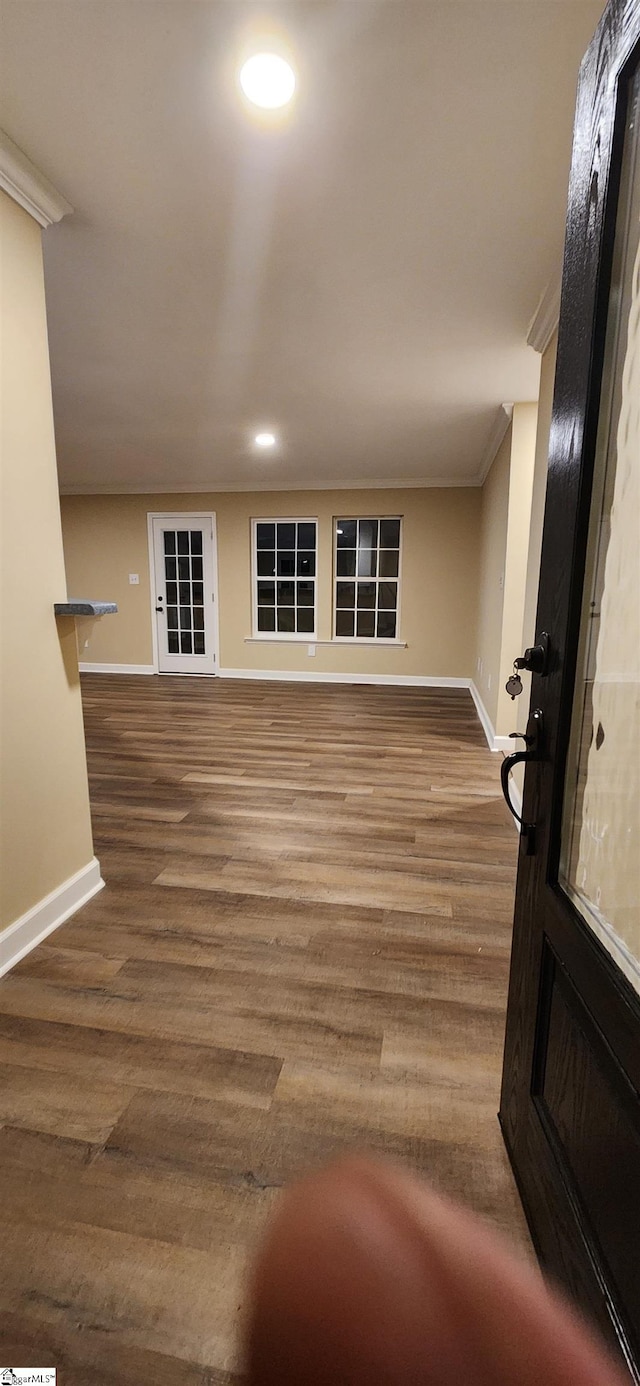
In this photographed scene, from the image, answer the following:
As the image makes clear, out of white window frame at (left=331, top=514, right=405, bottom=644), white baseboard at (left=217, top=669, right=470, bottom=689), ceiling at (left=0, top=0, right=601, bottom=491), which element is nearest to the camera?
ceiling at (left=0, top=0, right=601, bottom=491)

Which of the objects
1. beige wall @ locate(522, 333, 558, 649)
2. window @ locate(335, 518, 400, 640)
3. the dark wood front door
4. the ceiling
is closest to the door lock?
the dark wood front door

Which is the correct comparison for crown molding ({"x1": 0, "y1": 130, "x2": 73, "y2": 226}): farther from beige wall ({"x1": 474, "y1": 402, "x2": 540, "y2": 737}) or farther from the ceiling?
beige wall ({"x1": 474, "y1": 402, "x2": 540, "y2": 737})

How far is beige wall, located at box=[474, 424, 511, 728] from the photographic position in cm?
429

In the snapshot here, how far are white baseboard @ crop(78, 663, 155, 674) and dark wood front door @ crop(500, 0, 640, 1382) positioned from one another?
6925 mm

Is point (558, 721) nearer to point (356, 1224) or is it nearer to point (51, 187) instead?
point (356, 1224)

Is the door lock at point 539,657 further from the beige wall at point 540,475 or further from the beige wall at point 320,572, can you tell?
the beige wall at point 320,572

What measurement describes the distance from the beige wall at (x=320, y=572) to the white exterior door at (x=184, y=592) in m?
0.13

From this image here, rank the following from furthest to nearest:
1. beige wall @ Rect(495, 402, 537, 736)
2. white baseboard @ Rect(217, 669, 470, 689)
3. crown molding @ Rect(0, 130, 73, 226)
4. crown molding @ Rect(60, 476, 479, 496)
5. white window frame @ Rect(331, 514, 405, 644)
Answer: white baseboard @ Rect(217, 669, 470, 689) < white window frame @ Rect(331, 514, 405, 644) < crown molding @ Rect(60, 476, 479, 496) < beige wall @ Rect(495, 402, 537, 736) < crown molding @ Rect(0, 130, 73, 226)

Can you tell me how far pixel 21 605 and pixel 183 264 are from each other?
1480 mm

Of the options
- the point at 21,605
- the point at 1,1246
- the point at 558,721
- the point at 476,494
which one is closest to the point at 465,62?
the point at 558,721

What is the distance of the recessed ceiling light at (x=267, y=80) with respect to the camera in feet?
4.38

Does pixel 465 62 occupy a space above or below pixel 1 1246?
above

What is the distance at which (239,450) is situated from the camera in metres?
5.30

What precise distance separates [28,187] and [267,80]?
81cm
